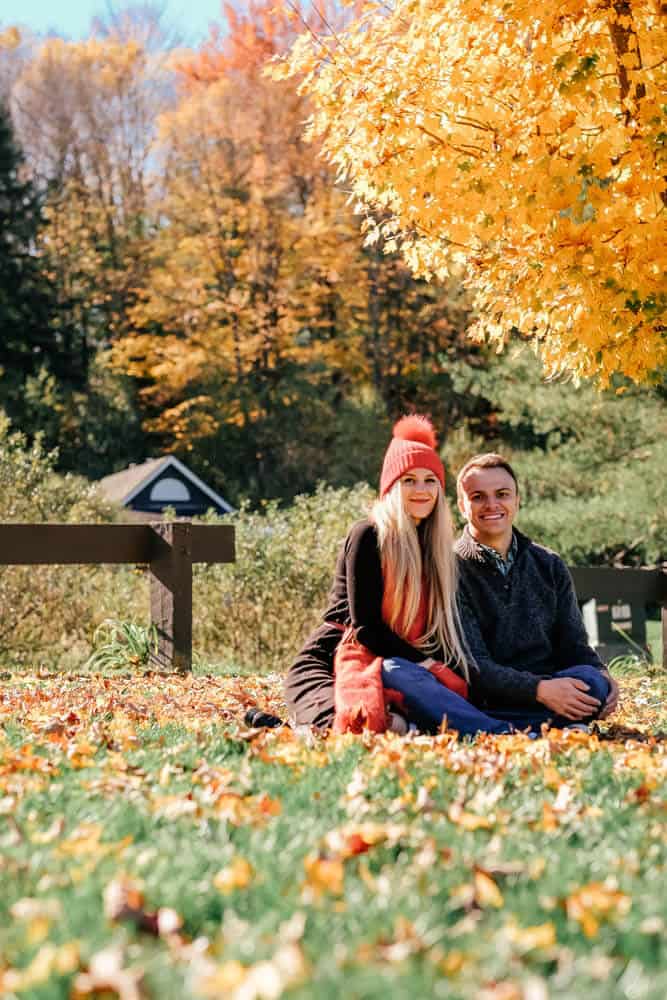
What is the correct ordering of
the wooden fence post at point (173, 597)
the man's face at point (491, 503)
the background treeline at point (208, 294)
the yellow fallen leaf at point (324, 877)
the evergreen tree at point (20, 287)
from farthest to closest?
the evergreen tree at point (20, 287) < the background treeline at point (208, 294) < the wooden fence post at point (173, 597) < the man's face at point (491, 503) < the yellow fallen leaf at point (324, 877)

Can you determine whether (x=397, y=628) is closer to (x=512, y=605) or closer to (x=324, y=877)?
(x=512, y=605)

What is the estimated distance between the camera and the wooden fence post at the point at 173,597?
7344mm

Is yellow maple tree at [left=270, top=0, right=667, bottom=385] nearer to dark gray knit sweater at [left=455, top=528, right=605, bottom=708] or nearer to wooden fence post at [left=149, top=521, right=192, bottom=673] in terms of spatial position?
dark gray knit sweater at [left=455, top=528, right=605, bottom=708]

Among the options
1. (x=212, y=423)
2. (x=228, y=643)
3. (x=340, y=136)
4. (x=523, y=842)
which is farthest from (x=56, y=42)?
(x=523, y=842)

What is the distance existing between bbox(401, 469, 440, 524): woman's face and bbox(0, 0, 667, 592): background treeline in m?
21.6

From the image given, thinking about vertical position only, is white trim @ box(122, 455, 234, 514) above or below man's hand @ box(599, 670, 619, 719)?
above

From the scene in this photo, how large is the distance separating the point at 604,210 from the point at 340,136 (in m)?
1.47

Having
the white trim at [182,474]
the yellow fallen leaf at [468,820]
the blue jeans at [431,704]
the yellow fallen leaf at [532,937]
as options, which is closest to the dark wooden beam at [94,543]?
the blue jeans at [431,704]

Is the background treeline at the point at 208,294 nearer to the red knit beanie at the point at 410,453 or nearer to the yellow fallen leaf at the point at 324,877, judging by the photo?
the red knit beanie at the point at 410,453

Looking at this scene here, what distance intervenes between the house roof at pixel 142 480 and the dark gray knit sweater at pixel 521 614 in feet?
67.6

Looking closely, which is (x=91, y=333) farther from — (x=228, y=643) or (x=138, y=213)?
(x=228, y=643)

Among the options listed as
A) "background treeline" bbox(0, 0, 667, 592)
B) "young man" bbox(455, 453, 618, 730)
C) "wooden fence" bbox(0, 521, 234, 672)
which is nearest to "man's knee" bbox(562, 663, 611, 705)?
"young man" bbox(455, 453, 618, 730)

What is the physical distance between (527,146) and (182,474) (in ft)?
71.1

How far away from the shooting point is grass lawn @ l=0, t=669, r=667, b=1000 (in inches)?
72.0
